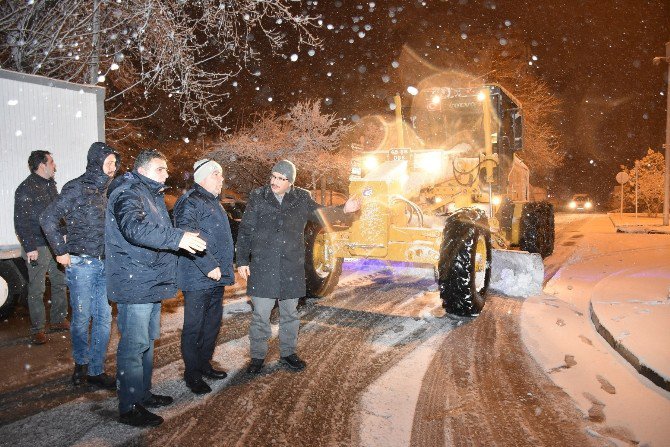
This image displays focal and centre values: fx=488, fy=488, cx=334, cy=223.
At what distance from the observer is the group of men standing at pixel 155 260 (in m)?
3.44

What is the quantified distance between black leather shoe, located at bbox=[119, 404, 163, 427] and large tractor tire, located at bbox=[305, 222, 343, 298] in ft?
11.2

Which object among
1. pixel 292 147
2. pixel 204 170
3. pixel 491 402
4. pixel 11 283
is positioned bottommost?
pixel 491 402

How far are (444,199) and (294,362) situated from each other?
14.3 feet

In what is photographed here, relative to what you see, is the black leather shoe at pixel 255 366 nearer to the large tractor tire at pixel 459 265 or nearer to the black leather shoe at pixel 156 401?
the black leather shoe at pixel 156 401

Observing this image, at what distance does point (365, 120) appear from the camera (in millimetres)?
34719

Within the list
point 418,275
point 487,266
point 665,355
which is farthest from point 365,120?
point 665,355

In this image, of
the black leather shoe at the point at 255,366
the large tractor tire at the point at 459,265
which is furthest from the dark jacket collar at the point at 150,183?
the large tractor tire at the point at 459,265

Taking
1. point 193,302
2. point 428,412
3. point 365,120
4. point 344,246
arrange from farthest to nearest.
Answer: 1. point 365,120
2. point 344,246
3. point 193,302
4. point 428,412

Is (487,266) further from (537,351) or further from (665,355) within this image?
(665,355)

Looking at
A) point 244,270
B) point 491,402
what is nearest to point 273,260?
point 244,270

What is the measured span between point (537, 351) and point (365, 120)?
101 ft

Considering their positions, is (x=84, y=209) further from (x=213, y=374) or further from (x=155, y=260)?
(x=213, y=374)

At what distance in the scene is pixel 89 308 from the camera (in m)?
4.24

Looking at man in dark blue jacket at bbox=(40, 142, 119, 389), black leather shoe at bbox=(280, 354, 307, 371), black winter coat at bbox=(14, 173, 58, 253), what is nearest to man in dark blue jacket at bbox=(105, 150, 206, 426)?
man in dark blue jacket at bbox=(40, 142, 119, 389)
